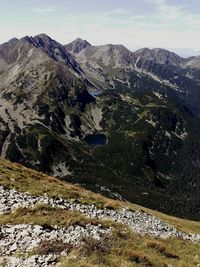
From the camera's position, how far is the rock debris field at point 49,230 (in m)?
23.7

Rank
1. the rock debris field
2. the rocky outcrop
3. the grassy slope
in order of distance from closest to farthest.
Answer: the rock debris field, the grassy slope, the rocky outcrop

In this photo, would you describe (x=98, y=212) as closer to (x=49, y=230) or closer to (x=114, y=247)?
(x=49, y=230)

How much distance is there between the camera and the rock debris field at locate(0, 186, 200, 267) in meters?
23.7

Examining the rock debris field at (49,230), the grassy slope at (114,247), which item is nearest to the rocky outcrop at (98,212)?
the rock debris field at (49,230)

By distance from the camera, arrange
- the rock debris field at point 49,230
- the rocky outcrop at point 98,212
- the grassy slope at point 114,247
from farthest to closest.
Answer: the rocky outcrop at point 98,212, the grassy slope at point 114,247, the rock debris field at point 49,230

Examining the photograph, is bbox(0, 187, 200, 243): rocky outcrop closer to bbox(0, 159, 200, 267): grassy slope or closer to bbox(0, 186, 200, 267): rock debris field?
bbox(0, 186, 200, 267): rock debris field

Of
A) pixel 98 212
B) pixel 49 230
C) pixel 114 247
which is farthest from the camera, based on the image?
pixel 98 212

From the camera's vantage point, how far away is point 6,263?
22891 mm

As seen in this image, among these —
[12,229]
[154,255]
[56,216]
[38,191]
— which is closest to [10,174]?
[38,191]

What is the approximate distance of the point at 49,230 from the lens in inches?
1126

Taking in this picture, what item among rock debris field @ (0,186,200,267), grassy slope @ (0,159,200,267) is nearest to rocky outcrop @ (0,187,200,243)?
rock debris field @ (0,186,200,267)

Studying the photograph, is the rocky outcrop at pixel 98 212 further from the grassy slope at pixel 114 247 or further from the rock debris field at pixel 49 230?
the grassy slope at pixel 114 247

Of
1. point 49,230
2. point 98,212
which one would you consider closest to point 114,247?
point 49,230

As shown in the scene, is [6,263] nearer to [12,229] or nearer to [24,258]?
[24,258]
